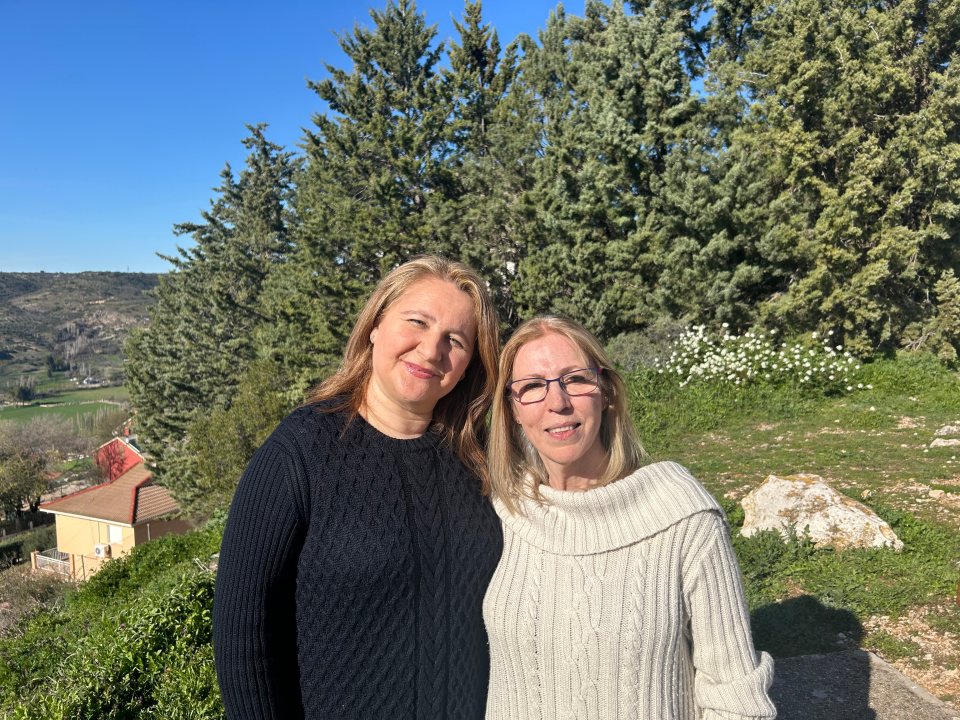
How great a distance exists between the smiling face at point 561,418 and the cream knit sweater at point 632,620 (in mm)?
152

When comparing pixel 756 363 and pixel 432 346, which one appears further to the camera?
pixel 756 363

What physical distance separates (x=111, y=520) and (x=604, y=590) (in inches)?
1254

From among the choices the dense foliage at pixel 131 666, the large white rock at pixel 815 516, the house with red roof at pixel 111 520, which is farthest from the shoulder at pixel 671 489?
the house with red roof at pixel 111 520

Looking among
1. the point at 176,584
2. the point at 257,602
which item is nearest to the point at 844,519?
the point at 257,602

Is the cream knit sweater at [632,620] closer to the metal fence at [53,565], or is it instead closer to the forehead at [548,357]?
the forehead at [548,357]

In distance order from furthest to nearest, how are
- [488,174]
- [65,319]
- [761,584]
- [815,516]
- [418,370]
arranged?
[65,319]
[488,174]
[815,516]
[761,584]
[418,370]

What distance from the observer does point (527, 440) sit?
6.34ft

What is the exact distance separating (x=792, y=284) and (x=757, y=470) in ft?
21.8

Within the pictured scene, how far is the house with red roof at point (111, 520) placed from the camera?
90.4ft

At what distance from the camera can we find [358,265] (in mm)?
Result: 19016

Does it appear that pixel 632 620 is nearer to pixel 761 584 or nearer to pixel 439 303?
pixel 439 303

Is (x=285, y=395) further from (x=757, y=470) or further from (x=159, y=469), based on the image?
(x=757, y=470)

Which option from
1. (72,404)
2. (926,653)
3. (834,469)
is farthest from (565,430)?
(72,404)

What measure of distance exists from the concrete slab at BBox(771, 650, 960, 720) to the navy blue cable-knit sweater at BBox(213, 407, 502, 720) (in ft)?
7.20
